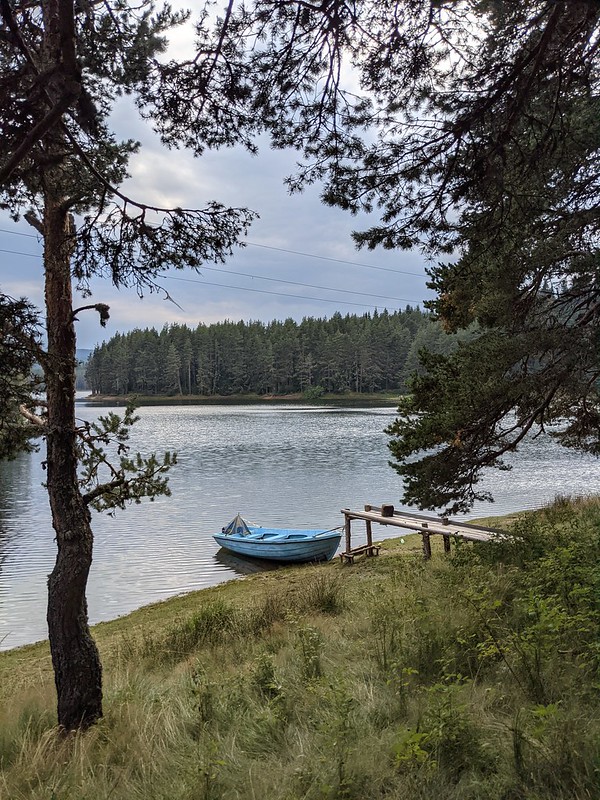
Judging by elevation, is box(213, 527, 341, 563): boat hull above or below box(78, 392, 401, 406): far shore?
below

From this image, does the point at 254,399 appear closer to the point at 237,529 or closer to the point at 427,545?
the point at 237,529

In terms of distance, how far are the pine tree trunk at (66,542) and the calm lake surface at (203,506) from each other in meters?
6.59

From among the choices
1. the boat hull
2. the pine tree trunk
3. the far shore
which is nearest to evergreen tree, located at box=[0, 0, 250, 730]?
the pine tree trunk

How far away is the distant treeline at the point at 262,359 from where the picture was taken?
11612cm

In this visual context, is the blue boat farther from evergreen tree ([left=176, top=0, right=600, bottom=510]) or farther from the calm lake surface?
evergreen tree ([left=176, top=0, right=600, bottom=510])

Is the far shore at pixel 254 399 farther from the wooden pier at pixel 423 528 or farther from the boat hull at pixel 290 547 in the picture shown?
the wooden pier at pixel 423 528

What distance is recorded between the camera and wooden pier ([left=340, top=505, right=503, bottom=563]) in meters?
11.1

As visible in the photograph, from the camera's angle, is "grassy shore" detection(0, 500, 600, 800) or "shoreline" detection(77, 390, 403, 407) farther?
"shoreline" detection(77, 390, 403, 407)

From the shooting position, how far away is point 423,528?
498 inches

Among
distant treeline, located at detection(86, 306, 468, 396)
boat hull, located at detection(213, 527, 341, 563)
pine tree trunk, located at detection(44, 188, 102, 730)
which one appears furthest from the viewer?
distant treeline, located at detection(86, 306, 468, 396)

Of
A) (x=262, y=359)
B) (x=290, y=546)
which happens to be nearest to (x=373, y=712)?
(x=290, y=546)

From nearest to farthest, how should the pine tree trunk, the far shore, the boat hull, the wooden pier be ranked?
the pine tree trunk
the wooden pier
the boat hull
the far shore

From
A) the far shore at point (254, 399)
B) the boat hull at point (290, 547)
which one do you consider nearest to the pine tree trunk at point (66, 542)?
the boat hull at point (290, 547)

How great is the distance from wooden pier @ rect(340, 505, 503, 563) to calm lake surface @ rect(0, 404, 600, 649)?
9.84 feet
